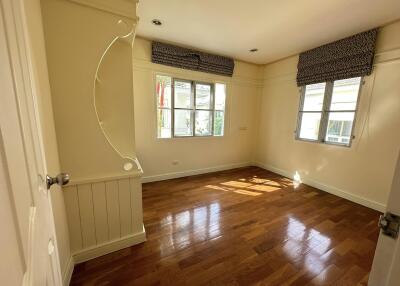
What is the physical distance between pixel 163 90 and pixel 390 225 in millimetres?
3258

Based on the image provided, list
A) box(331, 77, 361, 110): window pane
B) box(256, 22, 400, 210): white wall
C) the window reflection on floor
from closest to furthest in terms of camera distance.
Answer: the window reflection on floor
box(256, 22, 400, 210): white wall
box(331, 77, 361, 110): window pane

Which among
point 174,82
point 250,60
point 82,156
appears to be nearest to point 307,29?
point 250,60

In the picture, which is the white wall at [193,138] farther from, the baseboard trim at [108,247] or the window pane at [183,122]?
the baseboard trim at [108,247]

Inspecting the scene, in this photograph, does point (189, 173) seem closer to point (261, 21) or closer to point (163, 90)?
point (163, 90)

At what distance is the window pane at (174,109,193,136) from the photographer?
138 inches

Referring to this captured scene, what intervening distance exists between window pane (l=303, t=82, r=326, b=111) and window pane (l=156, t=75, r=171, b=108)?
2625mm

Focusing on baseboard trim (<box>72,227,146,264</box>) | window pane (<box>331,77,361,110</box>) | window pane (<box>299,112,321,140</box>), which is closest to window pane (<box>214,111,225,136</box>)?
window pane (<box>299,112,321,140</box>)

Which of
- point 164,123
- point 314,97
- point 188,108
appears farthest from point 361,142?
point 164,123

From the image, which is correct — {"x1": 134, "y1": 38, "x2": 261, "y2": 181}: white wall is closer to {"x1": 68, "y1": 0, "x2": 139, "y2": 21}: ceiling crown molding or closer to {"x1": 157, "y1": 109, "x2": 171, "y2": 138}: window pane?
{"x1": 157, "y1": 109, "x2": 171, "y2": 138}: window pane

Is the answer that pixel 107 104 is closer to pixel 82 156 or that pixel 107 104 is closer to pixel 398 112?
pixel 82 156

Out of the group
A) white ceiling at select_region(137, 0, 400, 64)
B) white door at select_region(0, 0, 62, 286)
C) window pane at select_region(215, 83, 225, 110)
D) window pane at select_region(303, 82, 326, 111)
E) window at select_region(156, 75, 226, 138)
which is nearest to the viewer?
white door at select_region(0, 0, 62, 286)

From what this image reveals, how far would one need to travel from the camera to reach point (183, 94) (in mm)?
3500

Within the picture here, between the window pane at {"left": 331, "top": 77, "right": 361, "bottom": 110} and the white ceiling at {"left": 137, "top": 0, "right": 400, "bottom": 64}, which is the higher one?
the white ceiling at {"left": 137, "top": 0, "right": 400, "bottom": 64}

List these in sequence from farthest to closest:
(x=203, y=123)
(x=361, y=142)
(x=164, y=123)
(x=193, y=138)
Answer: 1. (x=203, y=123)
2. (x=193, y=138)
3. (x=164, y=123)
4. (x=361, y=142)
